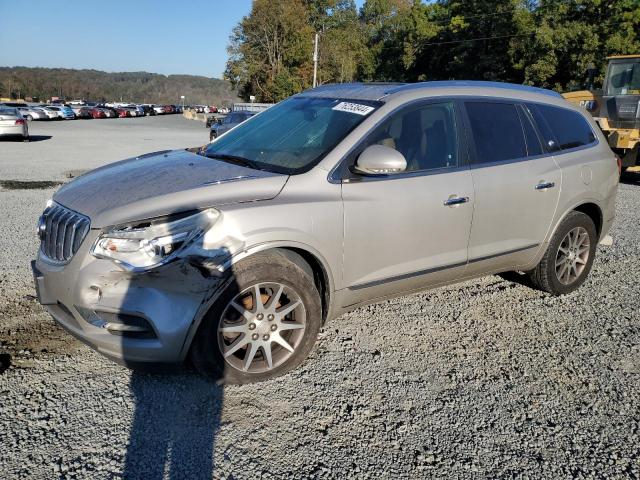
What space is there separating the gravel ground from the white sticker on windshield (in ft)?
5.40

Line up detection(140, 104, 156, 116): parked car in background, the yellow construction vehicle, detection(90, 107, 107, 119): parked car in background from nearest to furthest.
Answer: the yellow construction vehicle
detection(90, 107, 107, 119): parked car in background
detection(140, 104, 156, 116): parked car in background

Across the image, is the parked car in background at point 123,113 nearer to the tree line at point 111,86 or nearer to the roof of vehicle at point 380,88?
the tree line at point 111,86

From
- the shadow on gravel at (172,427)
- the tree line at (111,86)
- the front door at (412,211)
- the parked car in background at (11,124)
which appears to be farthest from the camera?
the tree line at (111,86)

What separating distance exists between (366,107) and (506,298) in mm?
2305

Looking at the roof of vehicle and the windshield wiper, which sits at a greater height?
the roof of vehicle

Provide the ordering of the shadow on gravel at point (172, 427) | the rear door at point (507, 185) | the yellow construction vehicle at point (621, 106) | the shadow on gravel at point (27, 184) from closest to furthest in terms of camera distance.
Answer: the shadow on gravel at point (172, 427) → the rear door at point (507, 185) → the shadow on gravel at point (27, 184) → the yellow construction vehicle at point (621, 106)

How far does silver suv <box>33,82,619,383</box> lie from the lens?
9.64ft

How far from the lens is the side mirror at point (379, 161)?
135 inches

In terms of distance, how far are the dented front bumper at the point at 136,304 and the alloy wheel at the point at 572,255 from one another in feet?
11.1

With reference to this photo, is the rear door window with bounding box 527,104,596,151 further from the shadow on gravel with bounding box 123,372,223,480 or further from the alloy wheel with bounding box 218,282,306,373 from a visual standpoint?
the shadow on gravel with bounding box 123,372,223,480

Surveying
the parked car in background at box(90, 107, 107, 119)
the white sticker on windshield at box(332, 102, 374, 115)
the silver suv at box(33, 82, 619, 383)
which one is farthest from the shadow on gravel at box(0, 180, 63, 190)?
the parked car in background at box(90, 107, 107, 119)

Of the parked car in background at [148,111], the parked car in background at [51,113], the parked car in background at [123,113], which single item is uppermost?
the parked car in background at [148,111]

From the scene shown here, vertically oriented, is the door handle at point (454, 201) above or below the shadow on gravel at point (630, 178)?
above

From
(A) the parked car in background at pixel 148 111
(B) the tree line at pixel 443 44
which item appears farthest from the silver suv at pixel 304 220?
(A) the parked car in background at pixel 148 111
